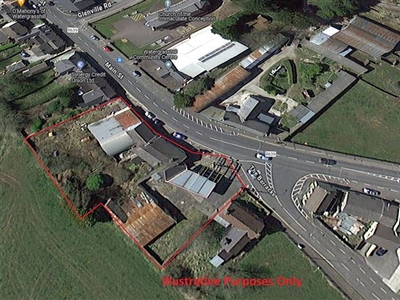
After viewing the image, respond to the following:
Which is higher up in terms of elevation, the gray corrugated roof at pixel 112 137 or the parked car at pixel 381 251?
the gray corrugated roof at pixel 112 137

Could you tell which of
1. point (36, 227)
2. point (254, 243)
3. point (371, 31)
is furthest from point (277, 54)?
point (36, 227)

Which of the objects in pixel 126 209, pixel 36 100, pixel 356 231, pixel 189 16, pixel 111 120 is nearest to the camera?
pixel 356 231

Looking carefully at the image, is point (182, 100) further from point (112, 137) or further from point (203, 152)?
point (112, 137)

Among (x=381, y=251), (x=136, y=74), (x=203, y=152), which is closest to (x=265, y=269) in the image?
(x=381, y=251)

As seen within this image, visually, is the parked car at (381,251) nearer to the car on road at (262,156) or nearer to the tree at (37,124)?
the car on road at (262,156)

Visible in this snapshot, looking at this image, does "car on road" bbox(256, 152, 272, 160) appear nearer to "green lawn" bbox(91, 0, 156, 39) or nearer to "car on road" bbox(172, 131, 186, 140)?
"car on road" bbox(172, 131, 186, 140)

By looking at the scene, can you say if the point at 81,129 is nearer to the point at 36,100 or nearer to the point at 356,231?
the point at 36,100

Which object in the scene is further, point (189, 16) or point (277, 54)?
point (189, 16)

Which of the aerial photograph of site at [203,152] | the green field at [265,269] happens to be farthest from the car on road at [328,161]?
the green field at [265,269]
